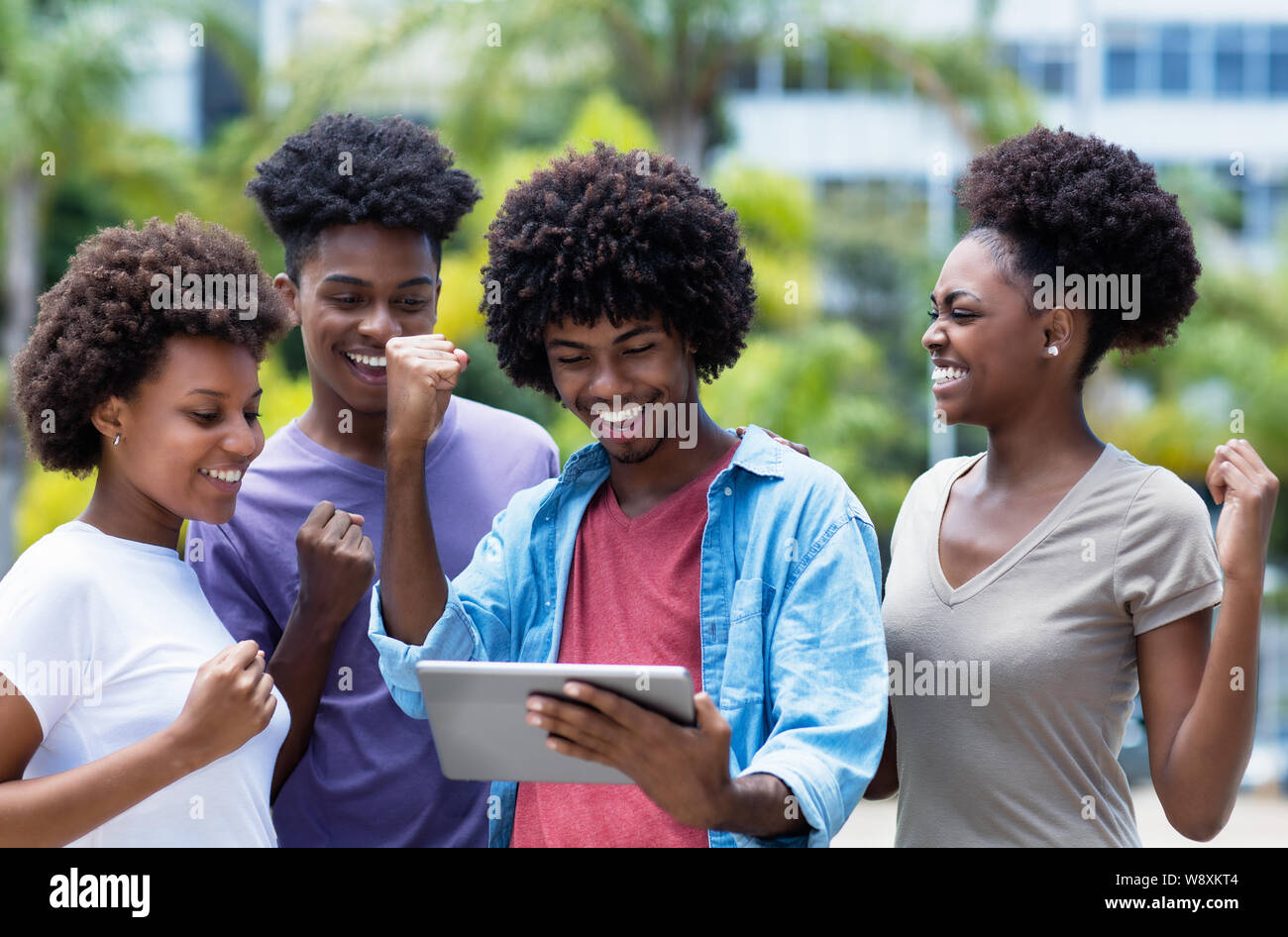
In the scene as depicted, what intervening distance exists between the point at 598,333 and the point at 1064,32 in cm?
2672

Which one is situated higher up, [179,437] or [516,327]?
[516,327]

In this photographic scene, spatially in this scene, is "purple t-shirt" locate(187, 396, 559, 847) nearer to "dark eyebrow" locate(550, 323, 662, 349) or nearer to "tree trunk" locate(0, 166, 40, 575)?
"dark eyebrow" locate(550, 323, 662, 349)

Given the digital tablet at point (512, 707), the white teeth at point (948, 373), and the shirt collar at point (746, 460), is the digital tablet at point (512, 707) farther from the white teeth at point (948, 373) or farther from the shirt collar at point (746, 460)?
the white teeth at point (948, 373)

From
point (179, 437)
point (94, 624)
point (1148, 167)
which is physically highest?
point (1148, 167)

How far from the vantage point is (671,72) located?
48.7ft

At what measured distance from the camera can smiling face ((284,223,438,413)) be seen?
3453 mm

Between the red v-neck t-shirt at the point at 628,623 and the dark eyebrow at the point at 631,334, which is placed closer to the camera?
the red v-neck t-shirt at the point at 628,623

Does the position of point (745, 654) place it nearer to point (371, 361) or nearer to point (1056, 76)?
point (371, 361)

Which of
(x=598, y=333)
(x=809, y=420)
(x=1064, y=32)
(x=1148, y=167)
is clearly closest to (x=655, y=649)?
(x=598, y=333)

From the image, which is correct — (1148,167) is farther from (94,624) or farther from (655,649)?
(94,624)

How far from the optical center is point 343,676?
3305 mm

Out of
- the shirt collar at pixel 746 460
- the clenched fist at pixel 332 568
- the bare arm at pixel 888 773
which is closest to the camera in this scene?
the shirt collar at pixel 746 460

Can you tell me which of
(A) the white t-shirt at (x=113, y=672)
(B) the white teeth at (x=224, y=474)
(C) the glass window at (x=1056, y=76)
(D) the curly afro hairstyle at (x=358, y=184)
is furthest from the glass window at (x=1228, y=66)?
(A) the white t-shirt at (x=113, y=672)

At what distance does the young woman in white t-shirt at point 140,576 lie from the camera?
105 inches
